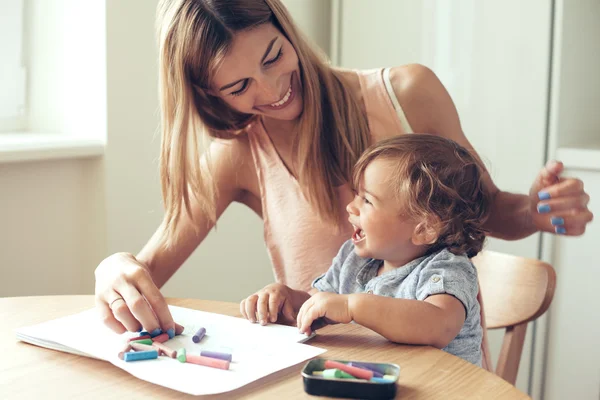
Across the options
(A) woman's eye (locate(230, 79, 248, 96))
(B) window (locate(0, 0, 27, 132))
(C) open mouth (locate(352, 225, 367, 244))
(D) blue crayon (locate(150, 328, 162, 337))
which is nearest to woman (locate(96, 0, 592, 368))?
(A) woman's eye (locate(230, 79, 248, 96))

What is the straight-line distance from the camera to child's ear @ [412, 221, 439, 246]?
1123 millimetres

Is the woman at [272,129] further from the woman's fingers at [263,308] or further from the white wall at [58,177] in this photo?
the white wall at [58,177]

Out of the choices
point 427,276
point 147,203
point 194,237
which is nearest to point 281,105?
point 194,237

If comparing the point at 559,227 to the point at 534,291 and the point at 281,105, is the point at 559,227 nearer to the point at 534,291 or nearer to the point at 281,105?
the point at 534,291

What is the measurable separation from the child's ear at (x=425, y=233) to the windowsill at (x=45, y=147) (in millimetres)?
985

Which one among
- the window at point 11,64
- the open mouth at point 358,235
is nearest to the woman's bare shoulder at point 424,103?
the open mouth at point 358,235

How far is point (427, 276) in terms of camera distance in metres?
1.08

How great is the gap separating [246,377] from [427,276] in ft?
1.07

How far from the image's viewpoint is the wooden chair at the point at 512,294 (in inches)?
57.4

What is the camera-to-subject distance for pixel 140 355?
3.02ft

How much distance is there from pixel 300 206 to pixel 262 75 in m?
0.30

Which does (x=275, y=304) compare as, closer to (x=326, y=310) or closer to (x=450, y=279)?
(x=326, y=310)

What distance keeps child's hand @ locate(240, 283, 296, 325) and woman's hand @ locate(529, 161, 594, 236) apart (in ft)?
1.21

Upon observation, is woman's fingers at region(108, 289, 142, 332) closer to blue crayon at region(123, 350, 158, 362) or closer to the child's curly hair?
blue crayon at region(123, 350, 158, 362)
